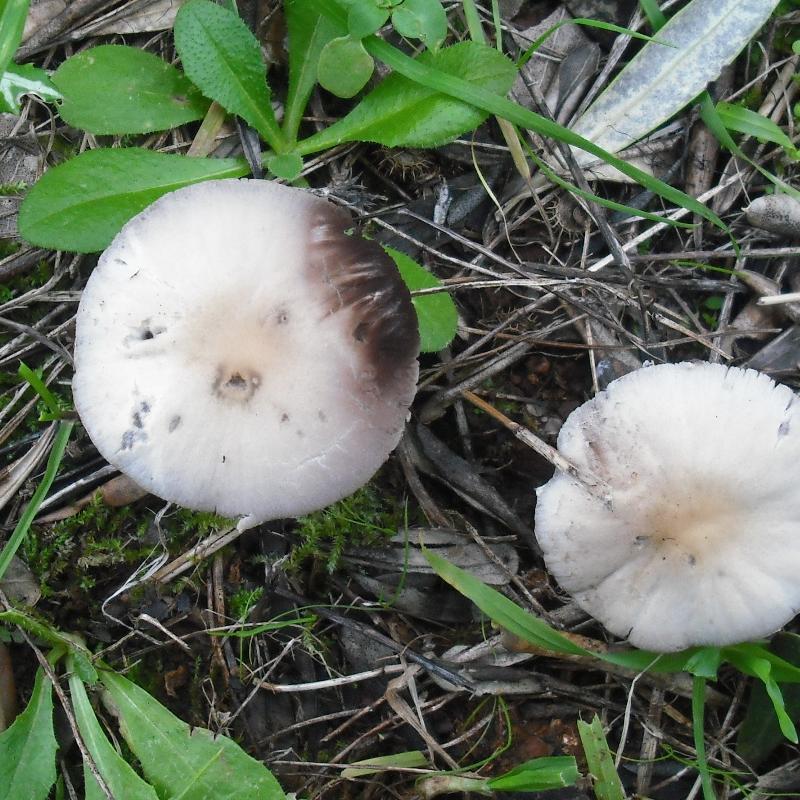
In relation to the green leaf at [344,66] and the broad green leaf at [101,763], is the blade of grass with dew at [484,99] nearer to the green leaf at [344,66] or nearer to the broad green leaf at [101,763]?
the green leaf at [344,66]

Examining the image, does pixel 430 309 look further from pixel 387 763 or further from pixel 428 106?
pixel 387 763

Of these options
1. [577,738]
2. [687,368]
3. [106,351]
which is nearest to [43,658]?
[106,351]

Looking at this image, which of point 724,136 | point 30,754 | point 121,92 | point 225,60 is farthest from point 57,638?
point 724,136

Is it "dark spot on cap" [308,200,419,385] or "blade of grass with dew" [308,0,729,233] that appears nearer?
"dark spot on cap" [308,200,419,385]

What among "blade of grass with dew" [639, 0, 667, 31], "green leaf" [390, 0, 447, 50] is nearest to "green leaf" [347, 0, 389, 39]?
"green leaf" [390, 0, 447, 50]

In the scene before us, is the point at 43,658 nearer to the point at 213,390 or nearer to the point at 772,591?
the point at 213,390

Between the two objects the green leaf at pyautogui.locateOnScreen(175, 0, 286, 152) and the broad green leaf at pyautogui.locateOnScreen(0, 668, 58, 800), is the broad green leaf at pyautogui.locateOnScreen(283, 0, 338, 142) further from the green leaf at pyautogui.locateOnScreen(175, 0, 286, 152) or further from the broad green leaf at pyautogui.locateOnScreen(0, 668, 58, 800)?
the broad green leaf at pyautogui.locateOnScreen(0, 668, 58, 800)
